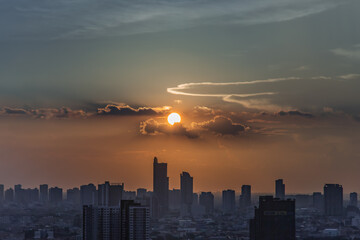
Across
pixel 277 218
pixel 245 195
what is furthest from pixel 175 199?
pixel 277 218

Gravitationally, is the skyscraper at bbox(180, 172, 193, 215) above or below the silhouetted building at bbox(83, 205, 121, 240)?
above


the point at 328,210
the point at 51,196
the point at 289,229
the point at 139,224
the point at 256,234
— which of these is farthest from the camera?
the point at 51,196

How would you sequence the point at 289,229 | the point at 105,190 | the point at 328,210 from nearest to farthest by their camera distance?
the point at 289,229 < the point at 105,190 < the point at 328,210

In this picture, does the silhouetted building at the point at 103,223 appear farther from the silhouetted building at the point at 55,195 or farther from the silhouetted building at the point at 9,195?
the silhouetted building at the point at 55,195

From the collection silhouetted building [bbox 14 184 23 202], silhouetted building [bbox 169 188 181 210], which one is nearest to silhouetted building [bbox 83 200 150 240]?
silhouetted building [bbox 169 188 181 210]

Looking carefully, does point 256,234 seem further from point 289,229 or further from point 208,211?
point 208,211

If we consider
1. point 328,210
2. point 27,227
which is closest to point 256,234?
point 27,227

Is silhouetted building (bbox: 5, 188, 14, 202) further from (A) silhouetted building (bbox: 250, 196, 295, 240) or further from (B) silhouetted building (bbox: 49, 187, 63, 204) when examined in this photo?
(A) silhouetted building (bbox: 250, 196, 295, 240)

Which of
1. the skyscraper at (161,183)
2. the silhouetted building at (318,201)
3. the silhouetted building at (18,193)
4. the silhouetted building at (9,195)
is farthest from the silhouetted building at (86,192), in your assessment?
the silhouetted building at (318,201)
